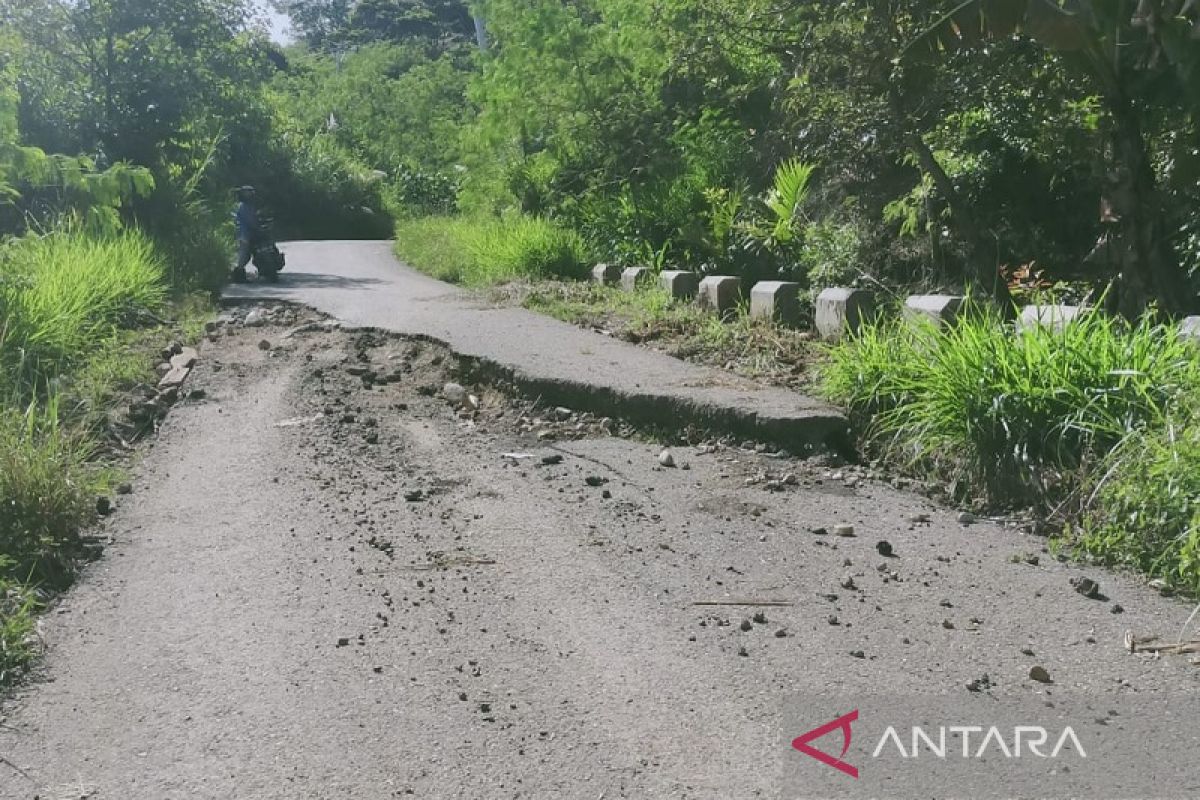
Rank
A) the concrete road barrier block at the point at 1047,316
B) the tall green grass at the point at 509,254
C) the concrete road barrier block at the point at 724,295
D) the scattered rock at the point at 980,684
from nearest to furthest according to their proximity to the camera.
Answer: the scattered rock at the point at 980,684, the concrete road barrier block at the point at 1047,316, the concrete road barrier block at the point at 724,295, the tall green grass at the point at 509,254

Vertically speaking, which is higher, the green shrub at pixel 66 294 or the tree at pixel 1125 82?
the tree at pixel 1125 82

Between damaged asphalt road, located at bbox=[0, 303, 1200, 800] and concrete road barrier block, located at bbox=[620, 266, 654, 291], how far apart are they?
6229 mm

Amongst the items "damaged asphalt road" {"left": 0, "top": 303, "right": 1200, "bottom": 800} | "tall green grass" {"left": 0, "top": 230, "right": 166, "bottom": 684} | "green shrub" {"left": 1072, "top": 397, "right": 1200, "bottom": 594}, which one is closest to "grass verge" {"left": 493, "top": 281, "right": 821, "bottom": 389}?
"damaged asphalt road" {"left": 0, "top": 303, "right": 1200, "bottom": 800}

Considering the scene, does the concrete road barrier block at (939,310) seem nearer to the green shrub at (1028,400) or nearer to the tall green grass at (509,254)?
the green shrub at (1028,400)

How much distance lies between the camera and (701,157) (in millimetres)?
16016

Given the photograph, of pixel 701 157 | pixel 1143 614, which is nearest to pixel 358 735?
pixel 1143 614

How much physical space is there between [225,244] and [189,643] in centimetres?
1433

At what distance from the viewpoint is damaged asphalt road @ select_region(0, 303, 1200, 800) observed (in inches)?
145

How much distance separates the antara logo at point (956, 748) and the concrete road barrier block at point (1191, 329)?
3.32 m

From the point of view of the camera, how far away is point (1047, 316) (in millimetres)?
7305

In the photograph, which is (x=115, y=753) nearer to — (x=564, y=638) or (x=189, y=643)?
(x=189, y=643)

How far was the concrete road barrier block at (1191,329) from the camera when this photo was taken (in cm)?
630

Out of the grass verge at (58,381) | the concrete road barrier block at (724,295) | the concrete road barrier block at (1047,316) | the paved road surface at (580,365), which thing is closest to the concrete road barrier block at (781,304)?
the concrete road barrier block at (724,295)

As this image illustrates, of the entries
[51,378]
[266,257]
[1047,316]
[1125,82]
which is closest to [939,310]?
[1047,316]
